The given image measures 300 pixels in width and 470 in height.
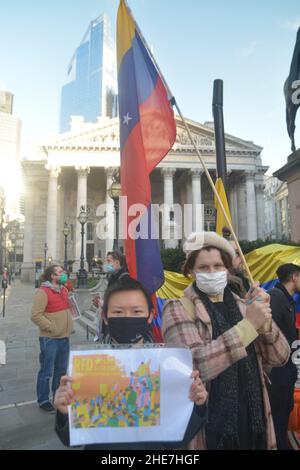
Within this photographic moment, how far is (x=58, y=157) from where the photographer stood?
1538 inches

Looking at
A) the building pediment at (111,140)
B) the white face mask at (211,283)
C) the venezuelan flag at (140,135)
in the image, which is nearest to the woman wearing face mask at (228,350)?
the white face mask at (211,283)

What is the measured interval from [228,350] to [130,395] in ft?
1.62

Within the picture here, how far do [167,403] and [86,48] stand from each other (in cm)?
14061

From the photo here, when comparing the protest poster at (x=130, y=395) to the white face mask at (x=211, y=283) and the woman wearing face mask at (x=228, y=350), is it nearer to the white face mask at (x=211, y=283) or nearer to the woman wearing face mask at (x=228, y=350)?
the woman wearing face mask at (x=228, y=350)

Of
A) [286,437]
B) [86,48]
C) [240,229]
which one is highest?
[86,48]

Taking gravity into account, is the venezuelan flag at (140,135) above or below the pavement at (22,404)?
above

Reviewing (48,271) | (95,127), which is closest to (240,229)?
(95,127)

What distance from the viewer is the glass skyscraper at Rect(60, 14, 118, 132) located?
11288 centimetres

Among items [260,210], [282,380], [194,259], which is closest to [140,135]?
[194,259]

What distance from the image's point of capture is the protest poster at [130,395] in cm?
141

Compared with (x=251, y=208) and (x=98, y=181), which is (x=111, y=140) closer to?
(x=98, y=181)

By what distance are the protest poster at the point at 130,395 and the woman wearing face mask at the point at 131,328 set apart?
0.08 metres

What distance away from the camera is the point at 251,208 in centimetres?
4025

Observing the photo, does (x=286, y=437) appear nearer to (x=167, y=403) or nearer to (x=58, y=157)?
(x=167, y=403)
